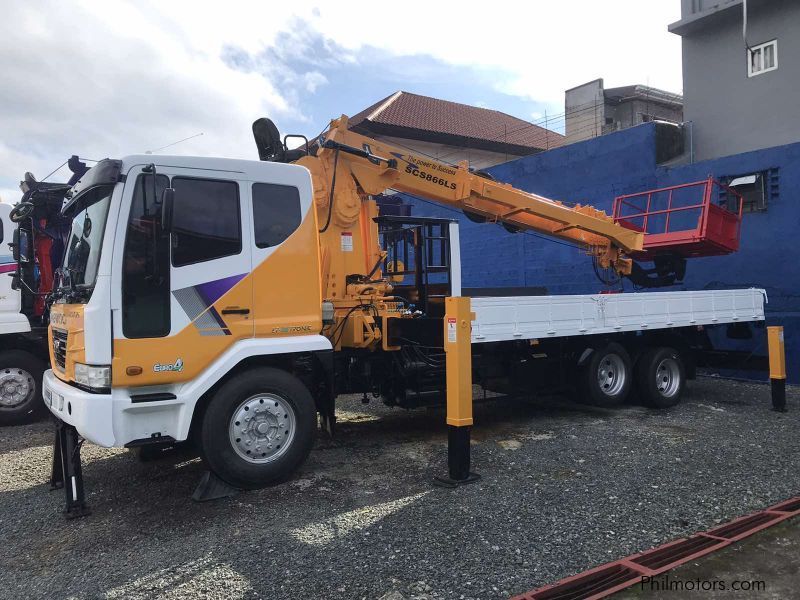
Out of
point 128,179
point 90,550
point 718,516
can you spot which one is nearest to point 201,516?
point 90,550

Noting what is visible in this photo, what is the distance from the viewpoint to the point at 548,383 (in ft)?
26.3

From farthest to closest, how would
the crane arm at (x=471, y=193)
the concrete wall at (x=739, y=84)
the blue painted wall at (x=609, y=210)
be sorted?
the concrete wall at (x=739, y=84) → the blue painted wall at (x=609, y=210) → the crane arm at (x=471, y=193)

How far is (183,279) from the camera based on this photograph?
4.91 metres

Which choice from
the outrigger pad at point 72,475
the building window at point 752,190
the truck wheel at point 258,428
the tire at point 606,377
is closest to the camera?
the outrigger pad at point 72,475

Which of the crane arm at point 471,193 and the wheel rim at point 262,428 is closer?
the wheel rim at point 262,428

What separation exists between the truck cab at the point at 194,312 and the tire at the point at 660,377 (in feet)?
17.0

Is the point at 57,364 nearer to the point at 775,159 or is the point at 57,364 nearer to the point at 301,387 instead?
the point at 301,387

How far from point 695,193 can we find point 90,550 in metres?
11.3

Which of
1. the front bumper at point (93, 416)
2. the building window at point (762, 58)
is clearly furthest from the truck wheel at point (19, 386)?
the building window at point (762, 58)

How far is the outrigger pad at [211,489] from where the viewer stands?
4900 millimetres

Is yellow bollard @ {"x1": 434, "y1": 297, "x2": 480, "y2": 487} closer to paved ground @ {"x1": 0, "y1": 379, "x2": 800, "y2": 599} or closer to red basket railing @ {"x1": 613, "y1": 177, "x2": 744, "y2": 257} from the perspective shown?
paved ground @ {"x1": 0, "y1": 379, "x2": 800, "y2": 599}

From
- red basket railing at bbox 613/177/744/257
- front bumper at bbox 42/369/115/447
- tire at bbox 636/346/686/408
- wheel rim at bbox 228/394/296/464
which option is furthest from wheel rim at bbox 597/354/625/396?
front bumper at bbox 42/369/115/447

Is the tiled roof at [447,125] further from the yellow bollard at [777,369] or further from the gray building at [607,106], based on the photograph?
the yellow bollard at [777,369]

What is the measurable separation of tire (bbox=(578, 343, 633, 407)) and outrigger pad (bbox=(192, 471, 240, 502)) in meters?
4.97
